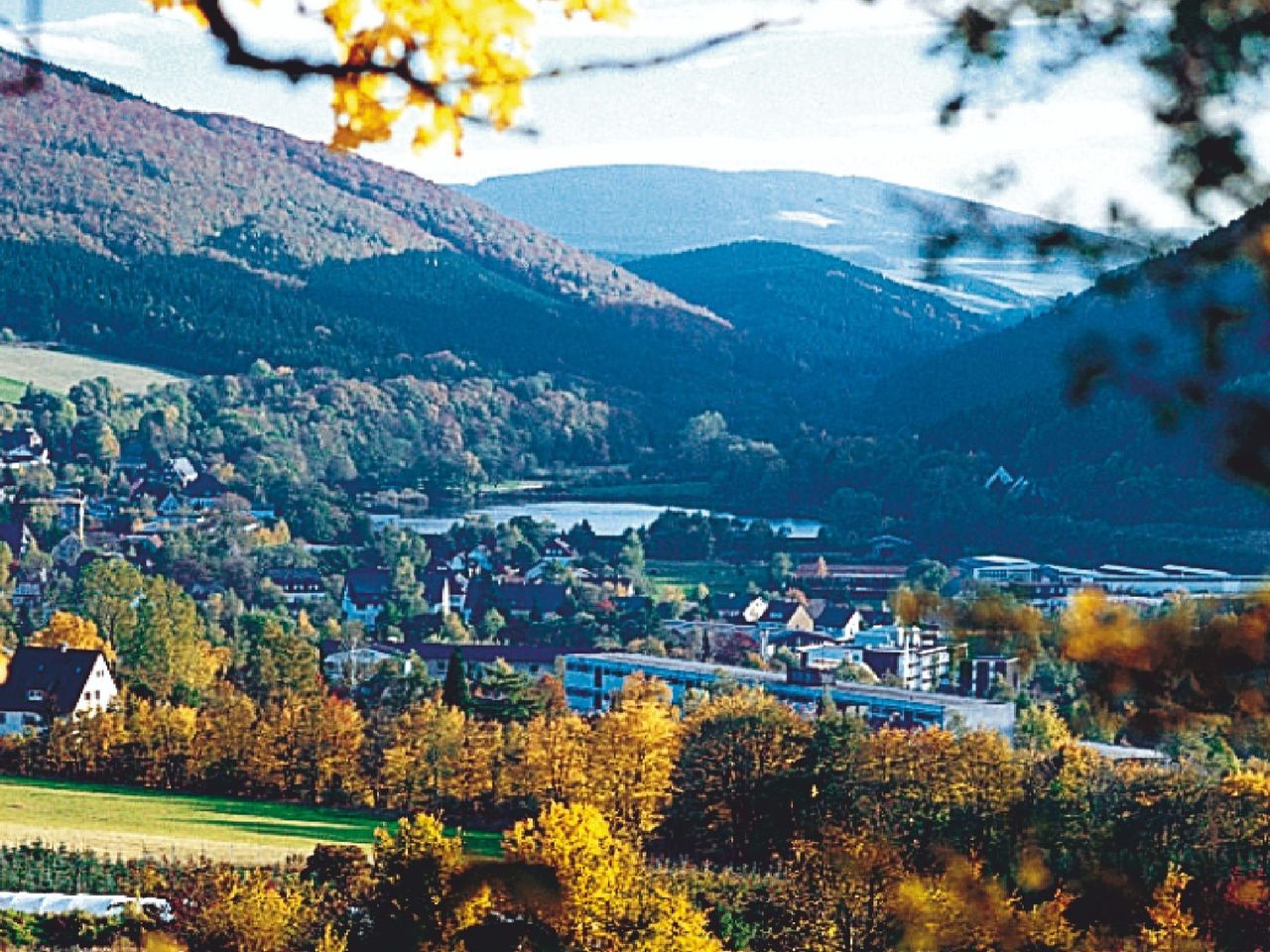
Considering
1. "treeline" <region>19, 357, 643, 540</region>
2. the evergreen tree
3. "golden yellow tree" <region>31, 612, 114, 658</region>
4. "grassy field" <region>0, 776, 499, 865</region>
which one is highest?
"treeline" <region>19, 357, 643, 540</region>

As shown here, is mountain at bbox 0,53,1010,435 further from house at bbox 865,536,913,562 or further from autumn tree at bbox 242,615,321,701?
autumn tree at bbox 242,615,321,701

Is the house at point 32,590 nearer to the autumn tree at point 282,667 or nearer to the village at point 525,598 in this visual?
the village at point 525,598

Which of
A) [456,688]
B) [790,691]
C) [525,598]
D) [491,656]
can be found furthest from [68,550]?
[790,691]

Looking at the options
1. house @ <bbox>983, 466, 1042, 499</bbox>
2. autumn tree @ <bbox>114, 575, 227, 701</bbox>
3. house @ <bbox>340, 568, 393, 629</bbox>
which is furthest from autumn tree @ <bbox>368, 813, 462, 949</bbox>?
house @ <bbox>983, 466, 1042, 499</bbox>

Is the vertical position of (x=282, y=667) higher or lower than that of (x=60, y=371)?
lower

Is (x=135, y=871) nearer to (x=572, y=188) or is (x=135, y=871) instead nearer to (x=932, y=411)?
(x=932, y=411)

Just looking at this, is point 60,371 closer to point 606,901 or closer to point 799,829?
point 799,829

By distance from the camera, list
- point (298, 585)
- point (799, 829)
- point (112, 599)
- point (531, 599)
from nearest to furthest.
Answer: point (799, 829) < point (112, 599) < point (531, 599) < point (298, 585)
